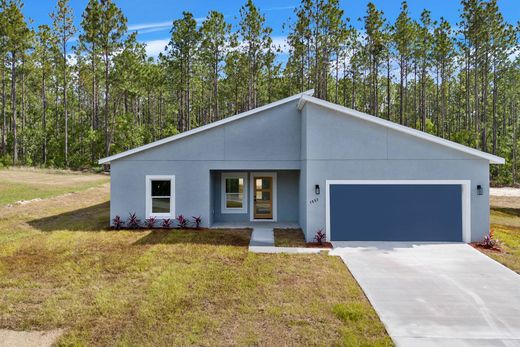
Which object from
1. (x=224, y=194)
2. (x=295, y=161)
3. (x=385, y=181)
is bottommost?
(x=224, y=194)

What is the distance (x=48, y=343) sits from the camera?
4.77 metres

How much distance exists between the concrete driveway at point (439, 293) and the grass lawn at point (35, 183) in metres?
17.6

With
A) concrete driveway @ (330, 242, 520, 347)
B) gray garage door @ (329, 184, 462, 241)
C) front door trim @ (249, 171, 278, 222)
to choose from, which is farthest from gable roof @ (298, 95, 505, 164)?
front door trim @ (249, 171, 278, 222)

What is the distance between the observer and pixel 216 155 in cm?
1265

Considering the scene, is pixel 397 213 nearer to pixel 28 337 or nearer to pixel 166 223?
pixel 166 223

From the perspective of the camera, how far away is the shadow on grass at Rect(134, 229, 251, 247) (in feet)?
34.7

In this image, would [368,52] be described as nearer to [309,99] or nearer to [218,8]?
[218,8]

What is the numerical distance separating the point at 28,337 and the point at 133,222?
7.87m

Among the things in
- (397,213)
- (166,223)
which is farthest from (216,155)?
(397,213)

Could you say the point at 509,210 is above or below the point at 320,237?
above

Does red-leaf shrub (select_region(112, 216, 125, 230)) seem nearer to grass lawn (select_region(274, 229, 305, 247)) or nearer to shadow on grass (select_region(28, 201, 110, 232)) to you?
shadow on grass (select_region(28, 201, 110, 232))

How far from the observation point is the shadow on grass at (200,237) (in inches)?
417

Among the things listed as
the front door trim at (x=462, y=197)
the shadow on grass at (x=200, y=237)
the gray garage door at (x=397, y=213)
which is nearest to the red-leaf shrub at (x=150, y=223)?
the shadow on grass at (x=200, y=237)

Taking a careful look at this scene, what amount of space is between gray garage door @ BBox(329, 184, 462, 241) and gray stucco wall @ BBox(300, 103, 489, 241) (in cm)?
40
